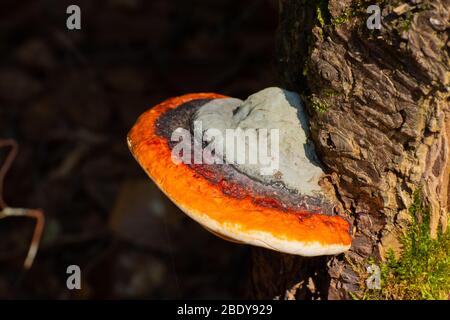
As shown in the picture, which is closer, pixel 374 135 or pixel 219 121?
pixel 374 135

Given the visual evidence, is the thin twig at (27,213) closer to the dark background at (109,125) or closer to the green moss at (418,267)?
the dark background at (109,125)

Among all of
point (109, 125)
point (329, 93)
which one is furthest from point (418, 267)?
point (109, 125)

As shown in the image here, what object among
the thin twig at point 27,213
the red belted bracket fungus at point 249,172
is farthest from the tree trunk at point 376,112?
the thin twig at point 27,213

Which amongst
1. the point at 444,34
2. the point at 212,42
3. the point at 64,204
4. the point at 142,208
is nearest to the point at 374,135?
the point at 444,34

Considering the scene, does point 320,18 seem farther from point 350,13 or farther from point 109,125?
point 109,125

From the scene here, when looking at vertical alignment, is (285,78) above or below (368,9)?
below

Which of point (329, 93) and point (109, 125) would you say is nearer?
point (329, 93)

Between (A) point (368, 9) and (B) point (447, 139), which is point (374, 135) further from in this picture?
(A) point (368, 9)
